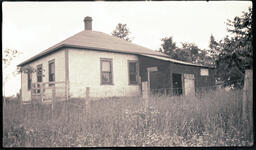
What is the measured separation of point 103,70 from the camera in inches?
→ 576

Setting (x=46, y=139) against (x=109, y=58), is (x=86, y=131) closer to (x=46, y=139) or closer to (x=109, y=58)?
(x=46, y=139)

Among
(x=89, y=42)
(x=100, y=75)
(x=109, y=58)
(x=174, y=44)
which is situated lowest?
(x=100, y=75)

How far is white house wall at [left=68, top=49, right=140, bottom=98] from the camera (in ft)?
43.0

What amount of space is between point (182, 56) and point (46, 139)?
22.1m

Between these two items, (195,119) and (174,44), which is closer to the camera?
(195,119)

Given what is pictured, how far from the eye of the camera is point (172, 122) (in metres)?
5.73

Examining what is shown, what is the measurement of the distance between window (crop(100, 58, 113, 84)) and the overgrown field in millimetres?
7684

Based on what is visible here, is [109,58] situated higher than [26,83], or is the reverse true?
[109,58]

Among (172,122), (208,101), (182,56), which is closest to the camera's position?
(172,122)

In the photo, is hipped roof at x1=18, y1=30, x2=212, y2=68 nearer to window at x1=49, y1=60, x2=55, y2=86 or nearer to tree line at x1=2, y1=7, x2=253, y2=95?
window at x1=49, y1=60, x2=55, y2=86

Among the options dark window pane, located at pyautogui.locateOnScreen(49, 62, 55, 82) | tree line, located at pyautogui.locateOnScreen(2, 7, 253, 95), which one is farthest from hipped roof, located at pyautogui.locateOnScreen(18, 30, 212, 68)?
tree line, located at pyautogui.locateOnScreen(2, 7, 253, 95)

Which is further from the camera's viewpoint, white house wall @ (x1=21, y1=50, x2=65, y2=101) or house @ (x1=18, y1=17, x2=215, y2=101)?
white house wall @ (x1=21, y1=50, x2=65, y2=101)

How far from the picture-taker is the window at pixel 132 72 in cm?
1612

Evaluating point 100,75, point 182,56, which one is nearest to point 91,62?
point 100,75
